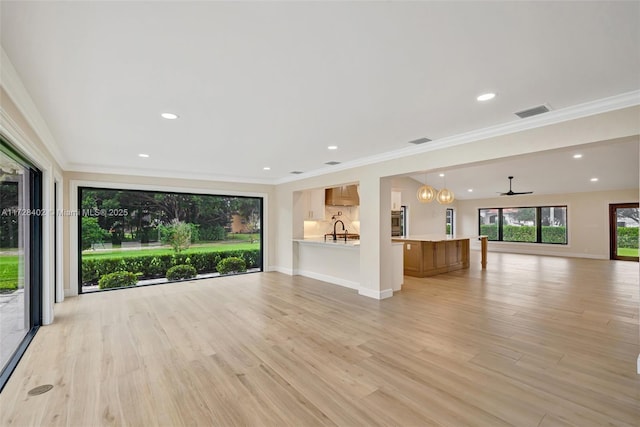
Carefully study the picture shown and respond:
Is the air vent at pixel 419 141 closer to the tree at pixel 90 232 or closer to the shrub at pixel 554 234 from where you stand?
the tree at pixel 90 232

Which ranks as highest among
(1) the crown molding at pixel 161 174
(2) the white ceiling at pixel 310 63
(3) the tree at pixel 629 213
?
(2) the white ceiling at pixel 310 63

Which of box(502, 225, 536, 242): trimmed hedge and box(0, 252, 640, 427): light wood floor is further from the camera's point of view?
box(502, 225, 536, 242): trimmed hedge

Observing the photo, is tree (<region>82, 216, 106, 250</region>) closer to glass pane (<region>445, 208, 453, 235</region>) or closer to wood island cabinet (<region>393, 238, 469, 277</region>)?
wood island cabinet (<region>393, 238, 469, 277</region>)

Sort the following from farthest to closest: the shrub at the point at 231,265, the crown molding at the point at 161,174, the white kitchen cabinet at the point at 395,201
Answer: the white kitchen cabinet at the point at 395,201 → the shrub at the point at 231,265 → the crown molding at the point at 161,174

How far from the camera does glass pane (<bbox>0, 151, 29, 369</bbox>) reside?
2.87 m

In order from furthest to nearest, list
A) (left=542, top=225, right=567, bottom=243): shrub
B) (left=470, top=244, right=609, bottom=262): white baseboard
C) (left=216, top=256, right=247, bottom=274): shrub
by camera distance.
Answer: (left=542, top=225, right=567, bottom=243): shrub
(left=470, top=244, right=609, bottom=262): white baseboard
(left=216, top=256, right=247, bottom=274): shrub

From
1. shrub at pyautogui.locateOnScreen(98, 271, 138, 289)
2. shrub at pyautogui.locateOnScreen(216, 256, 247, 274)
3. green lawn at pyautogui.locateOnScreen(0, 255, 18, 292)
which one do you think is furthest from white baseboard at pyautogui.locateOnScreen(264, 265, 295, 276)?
green lawn at pyautogui.locateOnScreen(0, 255, 18, 292)

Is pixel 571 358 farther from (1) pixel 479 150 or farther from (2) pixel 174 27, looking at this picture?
(2) pixel 174 27

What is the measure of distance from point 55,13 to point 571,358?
486cm

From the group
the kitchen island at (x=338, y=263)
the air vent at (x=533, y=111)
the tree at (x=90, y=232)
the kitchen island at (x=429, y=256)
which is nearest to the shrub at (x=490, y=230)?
the kitchen island at (x=429, y=256)

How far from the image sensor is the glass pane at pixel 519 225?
1187cm

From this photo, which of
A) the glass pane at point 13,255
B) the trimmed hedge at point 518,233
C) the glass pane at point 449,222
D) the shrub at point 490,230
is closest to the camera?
the glass pane at point 13,255

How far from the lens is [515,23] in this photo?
174 centimetres

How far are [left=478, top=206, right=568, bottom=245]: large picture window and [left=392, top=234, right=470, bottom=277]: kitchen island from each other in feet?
18.3
